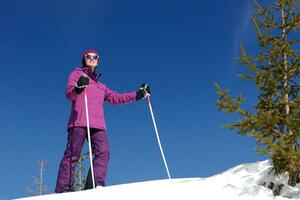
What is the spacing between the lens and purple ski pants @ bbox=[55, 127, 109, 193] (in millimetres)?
7070

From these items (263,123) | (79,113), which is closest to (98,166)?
(79,113)

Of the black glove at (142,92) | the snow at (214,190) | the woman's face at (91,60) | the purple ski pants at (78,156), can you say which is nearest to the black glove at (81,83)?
the purple ski pants at (78,156)

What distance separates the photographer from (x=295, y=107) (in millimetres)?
6227

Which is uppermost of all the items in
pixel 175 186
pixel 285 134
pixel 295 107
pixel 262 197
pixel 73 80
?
pixel 73 80

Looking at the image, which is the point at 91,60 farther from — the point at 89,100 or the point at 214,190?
the point at 214,190

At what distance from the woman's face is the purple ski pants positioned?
4.18ft

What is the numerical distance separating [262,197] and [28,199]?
9.98ft

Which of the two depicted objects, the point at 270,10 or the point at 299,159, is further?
the point at 270,10

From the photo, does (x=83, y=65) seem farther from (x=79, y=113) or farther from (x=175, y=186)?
(x=175, y=186)

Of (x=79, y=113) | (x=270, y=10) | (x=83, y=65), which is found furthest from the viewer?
(x=83, y=65)

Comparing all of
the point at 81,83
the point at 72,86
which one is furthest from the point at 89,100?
the point at 81,83

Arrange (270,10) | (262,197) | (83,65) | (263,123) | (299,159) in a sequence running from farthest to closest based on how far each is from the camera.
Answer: (83,65), (270,10), (263,123), (299,159), (262,197)

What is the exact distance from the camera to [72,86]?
7527 mm

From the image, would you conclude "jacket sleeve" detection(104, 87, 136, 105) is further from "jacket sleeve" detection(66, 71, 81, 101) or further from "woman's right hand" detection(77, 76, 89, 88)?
"woman's right hand" detection(77, 76, 89, 88)
